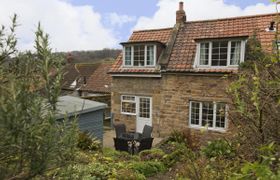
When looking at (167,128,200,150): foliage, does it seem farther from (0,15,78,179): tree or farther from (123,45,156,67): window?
(0,15,78,179): tree

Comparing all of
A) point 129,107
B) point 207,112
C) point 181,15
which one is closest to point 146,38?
point 181,15

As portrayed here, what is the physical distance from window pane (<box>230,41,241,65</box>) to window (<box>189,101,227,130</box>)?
222 centimetres

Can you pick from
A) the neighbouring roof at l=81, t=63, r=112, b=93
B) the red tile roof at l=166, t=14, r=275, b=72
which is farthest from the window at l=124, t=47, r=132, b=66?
the neighbouring roof at l=81, t=63, r=112, b=93

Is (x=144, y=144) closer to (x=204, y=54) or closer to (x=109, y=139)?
(x=109, y=139)

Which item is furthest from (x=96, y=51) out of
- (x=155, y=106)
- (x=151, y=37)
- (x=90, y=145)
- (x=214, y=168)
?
(x=214, y=168)

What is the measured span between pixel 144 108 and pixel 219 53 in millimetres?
5487

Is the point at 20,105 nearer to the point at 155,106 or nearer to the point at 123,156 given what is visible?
the point at 123,156

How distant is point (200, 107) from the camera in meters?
13.1

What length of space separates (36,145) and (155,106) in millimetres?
13139

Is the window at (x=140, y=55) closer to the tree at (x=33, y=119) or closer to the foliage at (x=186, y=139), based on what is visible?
the foliage at (x=186, y=139)

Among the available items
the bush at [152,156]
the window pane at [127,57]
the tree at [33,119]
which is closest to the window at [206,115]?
the window pane at [127,57]

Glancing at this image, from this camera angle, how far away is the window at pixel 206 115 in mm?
12667

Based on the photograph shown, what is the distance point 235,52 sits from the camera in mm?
12180

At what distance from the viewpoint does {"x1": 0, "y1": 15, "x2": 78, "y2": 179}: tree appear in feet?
→ 4.75
